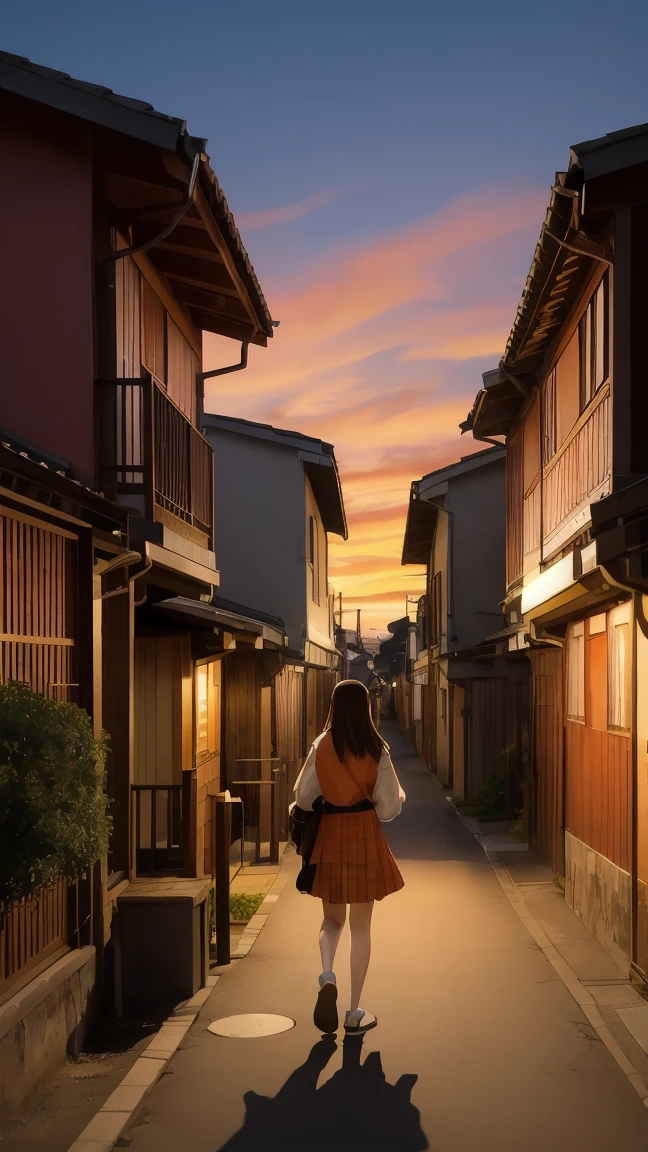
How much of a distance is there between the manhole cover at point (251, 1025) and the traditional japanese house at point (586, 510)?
306 cm

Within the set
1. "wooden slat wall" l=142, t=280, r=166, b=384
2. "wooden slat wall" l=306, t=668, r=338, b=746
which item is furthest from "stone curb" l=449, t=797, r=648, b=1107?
"wooden slat wall" l=306, t=668, r=338, b=746

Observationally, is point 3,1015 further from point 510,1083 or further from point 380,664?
point 380,664

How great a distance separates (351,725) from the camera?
25.3 ft

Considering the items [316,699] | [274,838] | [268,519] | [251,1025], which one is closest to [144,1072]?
[251,1025]

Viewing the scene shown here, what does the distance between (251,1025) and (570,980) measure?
9.30ft

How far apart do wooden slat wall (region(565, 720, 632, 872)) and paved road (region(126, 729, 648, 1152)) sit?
128 cm

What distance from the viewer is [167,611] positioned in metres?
12.6

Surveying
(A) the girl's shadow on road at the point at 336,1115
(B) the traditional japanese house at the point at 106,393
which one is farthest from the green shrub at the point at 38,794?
(B) the traditional japanese house at the point at 106,393

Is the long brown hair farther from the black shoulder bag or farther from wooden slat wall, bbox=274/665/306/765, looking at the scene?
→ wooden slat wall, bbox=274/665/306/765

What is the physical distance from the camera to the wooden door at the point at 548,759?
47.2 ft

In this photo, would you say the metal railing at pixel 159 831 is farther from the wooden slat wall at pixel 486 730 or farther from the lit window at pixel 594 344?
the wooden slat wall at pixel 486 730

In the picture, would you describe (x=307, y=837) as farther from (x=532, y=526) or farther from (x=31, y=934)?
(x=532, y=526)

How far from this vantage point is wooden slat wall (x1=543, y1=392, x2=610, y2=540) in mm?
9898

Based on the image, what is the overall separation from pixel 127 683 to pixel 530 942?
177 inches
